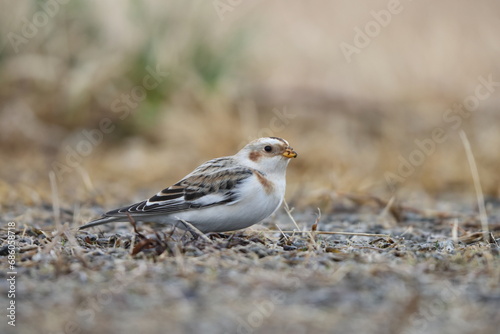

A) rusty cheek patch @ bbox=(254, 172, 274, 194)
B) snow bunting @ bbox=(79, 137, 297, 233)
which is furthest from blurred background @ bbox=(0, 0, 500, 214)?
rusty cheek patch @ bbox=(254, 172, 274, 194)

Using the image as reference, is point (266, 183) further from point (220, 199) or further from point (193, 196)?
point (193, 196)

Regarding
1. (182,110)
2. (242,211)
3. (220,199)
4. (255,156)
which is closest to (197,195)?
(220,199)

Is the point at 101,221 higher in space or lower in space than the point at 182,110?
lower

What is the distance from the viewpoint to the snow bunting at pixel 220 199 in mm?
4547

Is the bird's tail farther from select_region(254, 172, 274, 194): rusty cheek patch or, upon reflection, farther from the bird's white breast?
select_region(254, 172, 274, 194): rusty cheek patch

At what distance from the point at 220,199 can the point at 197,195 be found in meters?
0.19

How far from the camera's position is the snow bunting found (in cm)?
455

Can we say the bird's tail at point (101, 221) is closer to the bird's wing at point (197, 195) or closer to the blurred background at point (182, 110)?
the bird's wing at point (197, 195)

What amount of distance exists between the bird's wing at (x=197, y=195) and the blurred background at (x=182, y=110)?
2545 mm

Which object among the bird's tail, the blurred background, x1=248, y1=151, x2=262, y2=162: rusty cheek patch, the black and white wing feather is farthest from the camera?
the blurred background

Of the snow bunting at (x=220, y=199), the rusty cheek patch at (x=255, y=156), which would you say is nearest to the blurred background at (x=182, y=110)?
the rusty cheek patch at (x=255, y=156)

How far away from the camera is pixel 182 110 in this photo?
8.98 metres

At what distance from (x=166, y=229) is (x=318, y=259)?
1842 millimetres

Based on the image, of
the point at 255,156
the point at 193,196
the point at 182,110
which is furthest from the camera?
the point at 182,110
